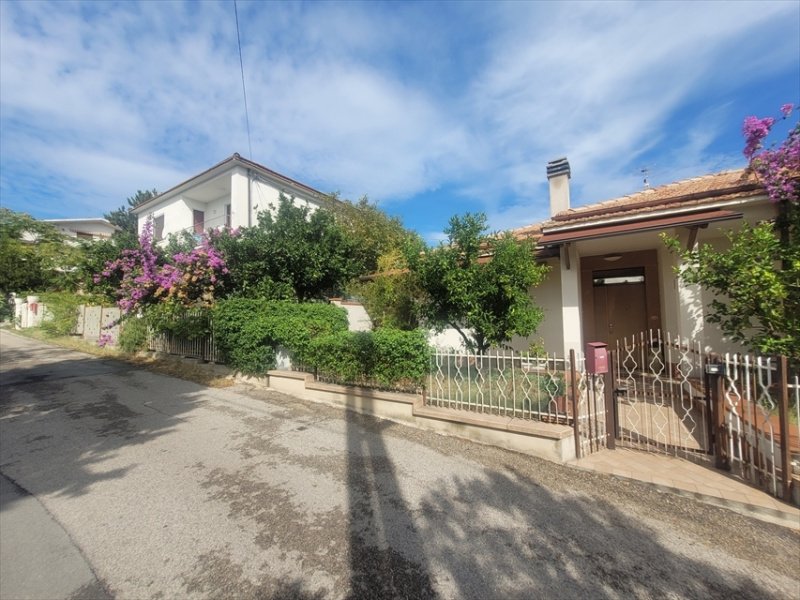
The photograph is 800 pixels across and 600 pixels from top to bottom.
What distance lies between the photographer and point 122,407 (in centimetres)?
608

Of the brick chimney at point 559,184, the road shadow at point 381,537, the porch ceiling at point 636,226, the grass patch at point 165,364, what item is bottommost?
the road shadow at point 381,537

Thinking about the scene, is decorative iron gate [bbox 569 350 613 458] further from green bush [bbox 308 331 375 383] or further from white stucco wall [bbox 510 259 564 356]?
white stucco wall [bbox 510 259 564 356]

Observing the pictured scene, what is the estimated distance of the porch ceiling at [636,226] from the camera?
5.74m

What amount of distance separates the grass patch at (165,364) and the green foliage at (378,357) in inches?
121

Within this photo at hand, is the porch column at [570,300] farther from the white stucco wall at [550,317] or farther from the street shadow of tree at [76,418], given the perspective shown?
the street shadow of tree at [76,418]

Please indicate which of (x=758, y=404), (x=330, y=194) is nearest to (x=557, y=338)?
(x=758, y=404)

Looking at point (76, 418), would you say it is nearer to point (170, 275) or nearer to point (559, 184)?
point (170, 275)

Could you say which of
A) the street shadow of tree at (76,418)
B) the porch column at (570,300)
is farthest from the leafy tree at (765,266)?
the street shadow of tree at (76,418)

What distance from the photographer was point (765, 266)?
4695mm

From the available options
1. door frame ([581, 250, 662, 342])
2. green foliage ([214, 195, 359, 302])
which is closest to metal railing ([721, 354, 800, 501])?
door frame ([581, 250, 662, 342])

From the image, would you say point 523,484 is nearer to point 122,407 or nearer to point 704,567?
point 704,567

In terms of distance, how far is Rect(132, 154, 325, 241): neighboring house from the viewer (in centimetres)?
1389

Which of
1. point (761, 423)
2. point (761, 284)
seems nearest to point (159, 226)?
point (761, 284)

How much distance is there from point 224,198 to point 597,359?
17.7 meters
